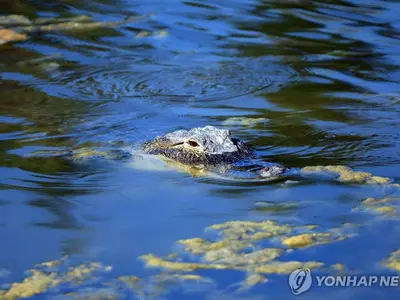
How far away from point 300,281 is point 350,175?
73.8 inches

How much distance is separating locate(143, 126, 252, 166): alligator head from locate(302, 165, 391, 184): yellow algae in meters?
0.60

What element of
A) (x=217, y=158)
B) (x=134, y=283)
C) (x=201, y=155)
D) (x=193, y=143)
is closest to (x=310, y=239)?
(x=134, y=283)

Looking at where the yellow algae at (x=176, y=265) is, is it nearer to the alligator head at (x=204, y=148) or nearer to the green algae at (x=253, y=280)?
the green algae at (x=253, y=280)

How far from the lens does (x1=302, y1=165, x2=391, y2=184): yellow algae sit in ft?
19.5

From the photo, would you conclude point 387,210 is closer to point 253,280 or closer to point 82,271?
point 253,280

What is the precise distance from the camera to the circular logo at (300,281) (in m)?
4.31

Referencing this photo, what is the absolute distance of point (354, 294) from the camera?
4254 mm

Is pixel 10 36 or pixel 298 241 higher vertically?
pixel 10 36

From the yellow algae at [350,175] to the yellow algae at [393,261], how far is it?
4.31 ft

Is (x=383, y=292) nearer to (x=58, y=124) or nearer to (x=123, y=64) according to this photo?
(x=58, y=124)

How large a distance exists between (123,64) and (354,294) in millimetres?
6298

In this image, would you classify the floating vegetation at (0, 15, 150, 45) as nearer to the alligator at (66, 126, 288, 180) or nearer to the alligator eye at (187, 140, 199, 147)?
the alligator at (66, 126, 288, 180)

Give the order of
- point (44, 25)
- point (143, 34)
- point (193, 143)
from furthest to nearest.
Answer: point (44, 25), point (143, 34), point (193, 143)

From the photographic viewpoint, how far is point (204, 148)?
635 centimetres
